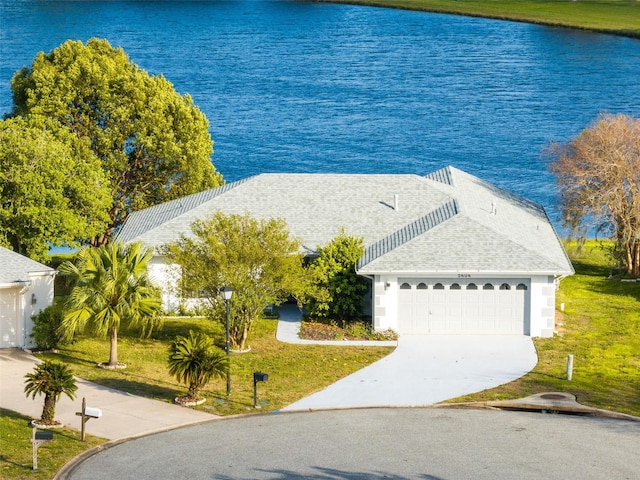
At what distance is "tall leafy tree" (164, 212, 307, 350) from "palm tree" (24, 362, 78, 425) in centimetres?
767

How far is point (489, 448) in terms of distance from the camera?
88.1ft

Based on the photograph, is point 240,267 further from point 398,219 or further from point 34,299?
point 398,219

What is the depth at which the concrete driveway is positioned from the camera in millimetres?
31422

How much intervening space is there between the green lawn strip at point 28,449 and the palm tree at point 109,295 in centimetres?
500

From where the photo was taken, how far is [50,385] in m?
28.0

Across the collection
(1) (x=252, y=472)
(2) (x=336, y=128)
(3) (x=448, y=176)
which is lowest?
(1) (x=252, y=472)

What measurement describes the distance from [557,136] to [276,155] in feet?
83.0

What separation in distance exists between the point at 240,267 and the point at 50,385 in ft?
29.1

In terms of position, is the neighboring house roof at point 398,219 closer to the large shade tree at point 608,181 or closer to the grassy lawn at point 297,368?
the large shade tree at point 608,181

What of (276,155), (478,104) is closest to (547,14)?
(478,104)

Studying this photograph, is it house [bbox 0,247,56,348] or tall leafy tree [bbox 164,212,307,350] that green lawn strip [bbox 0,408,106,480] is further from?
tall leafy tree [bbox 164,212,307,350]

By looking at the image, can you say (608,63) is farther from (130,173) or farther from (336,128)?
(130,173)

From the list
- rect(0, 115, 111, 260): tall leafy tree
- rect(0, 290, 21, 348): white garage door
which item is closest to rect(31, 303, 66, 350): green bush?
rect(0, 290, 21, 348): white garage door

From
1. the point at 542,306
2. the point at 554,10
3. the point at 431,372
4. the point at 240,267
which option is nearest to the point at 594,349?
the point at 542,306
